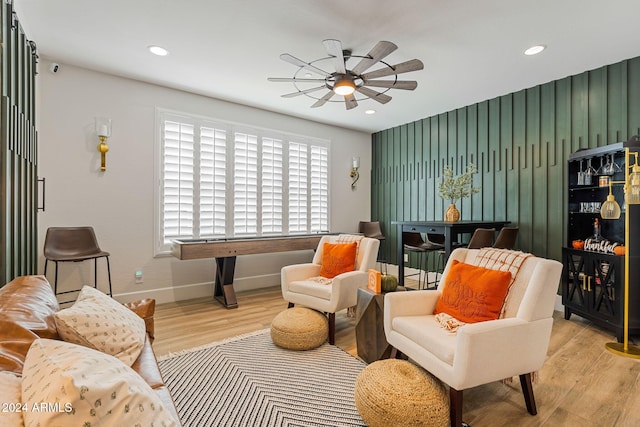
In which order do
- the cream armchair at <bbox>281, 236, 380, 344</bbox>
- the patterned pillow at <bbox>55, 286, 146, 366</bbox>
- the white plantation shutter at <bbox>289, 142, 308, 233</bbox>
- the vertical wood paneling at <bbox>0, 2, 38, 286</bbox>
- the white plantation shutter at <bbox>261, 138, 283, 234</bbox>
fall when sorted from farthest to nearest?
1. the white plantation shutter at <bbox>289, 142, 308, 233</bbox>
2. the white plantation shutter at <bbox>261, 138, 283, 234</bbox>
3. the cream armchair at <bbox>281, 236, 380, 344</bbox>
4. the vertical wood paneling at <bbox>0, 2, 38, 286</bbox>
5. the patterned pillow at <bbox>55, 286, 146, 366</bbox>

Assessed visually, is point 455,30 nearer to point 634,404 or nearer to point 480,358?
point 480,358

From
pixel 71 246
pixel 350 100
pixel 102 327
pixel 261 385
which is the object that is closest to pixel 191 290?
pixel 71 246

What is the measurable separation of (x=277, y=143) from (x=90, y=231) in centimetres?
275

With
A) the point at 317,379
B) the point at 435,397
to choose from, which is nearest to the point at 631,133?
the point at 435,397

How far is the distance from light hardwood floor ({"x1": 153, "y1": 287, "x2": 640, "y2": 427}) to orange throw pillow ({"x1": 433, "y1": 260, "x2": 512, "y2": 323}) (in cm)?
28

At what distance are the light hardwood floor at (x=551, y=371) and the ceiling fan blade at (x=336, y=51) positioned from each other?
2.34m

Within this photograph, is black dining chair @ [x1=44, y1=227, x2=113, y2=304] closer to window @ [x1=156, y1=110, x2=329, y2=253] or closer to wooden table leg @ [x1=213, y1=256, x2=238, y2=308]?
window @ [x1=156, y1=110, x2=329, y2=253]

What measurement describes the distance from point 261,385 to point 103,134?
3.25m

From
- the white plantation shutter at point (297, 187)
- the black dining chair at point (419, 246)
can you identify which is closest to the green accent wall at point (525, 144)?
the black dining chair at point (419, 246)

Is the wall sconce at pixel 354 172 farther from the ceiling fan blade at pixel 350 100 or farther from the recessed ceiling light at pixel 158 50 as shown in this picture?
the recessed ceiling light at pixel 158 50

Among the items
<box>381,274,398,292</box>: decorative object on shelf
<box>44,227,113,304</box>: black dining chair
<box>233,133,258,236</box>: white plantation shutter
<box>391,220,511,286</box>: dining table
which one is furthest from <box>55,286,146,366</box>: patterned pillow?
<box>391,220,511,286</box>: dining table

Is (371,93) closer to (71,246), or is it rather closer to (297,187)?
(297,187)

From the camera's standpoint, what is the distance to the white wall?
11.3 ft

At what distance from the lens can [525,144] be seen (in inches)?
160
